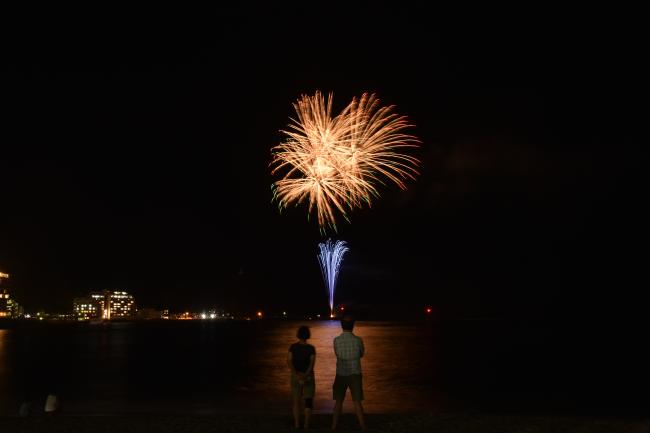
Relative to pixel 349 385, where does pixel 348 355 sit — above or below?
above

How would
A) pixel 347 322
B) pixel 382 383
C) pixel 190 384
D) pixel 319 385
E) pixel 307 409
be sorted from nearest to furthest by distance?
pixel 347 322, pixel 307 409, pixel 319 385, pixel 190 384, pixel 382 383

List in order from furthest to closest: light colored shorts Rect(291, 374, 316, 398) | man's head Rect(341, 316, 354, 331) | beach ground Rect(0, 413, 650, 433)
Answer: beach ground Rect(0, 413, 650, 433), light colored shorts Rect(291, 374, 316, 398), man's head Rect(341, 316, 354, 331)

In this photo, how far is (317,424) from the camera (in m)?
14.3

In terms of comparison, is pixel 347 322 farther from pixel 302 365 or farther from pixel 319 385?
pixel 319 385

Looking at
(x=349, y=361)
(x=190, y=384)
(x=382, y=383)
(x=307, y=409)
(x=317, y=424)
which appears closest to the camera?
(x=349, y=361)

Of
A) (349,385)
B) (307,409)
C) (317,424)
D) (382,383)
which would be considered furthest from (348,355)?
(382,383)

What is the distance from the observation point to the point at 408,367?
40812mm

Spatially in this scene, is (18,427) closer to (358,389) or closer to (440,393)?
(358,389)

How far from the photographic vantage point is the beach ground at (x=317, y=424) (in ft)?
44.5

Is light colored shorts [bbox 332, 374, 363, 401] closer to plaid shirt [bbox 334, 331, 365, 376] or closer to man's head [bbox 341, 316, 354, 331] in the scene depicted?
plaid shirt [bbox 334, 331, 365, 376]

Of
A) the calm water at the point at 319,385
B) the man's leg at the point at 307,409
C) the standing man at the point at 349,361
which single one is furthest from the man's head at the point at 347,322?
the calm water at the point at 319,385

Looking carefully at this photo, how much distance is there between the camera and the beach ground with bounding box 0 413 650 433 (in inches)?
534

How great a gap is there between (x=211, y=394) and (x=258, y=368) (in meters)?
14.0

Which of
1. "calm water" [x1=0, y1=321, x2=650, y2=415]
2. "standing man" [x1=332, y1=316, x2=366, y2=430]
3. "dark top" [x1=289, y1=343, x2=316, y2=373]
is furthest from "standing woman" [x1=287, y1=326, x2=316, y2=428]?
"calm water" [x1=0, y1=321, x2=650, y2=415]
